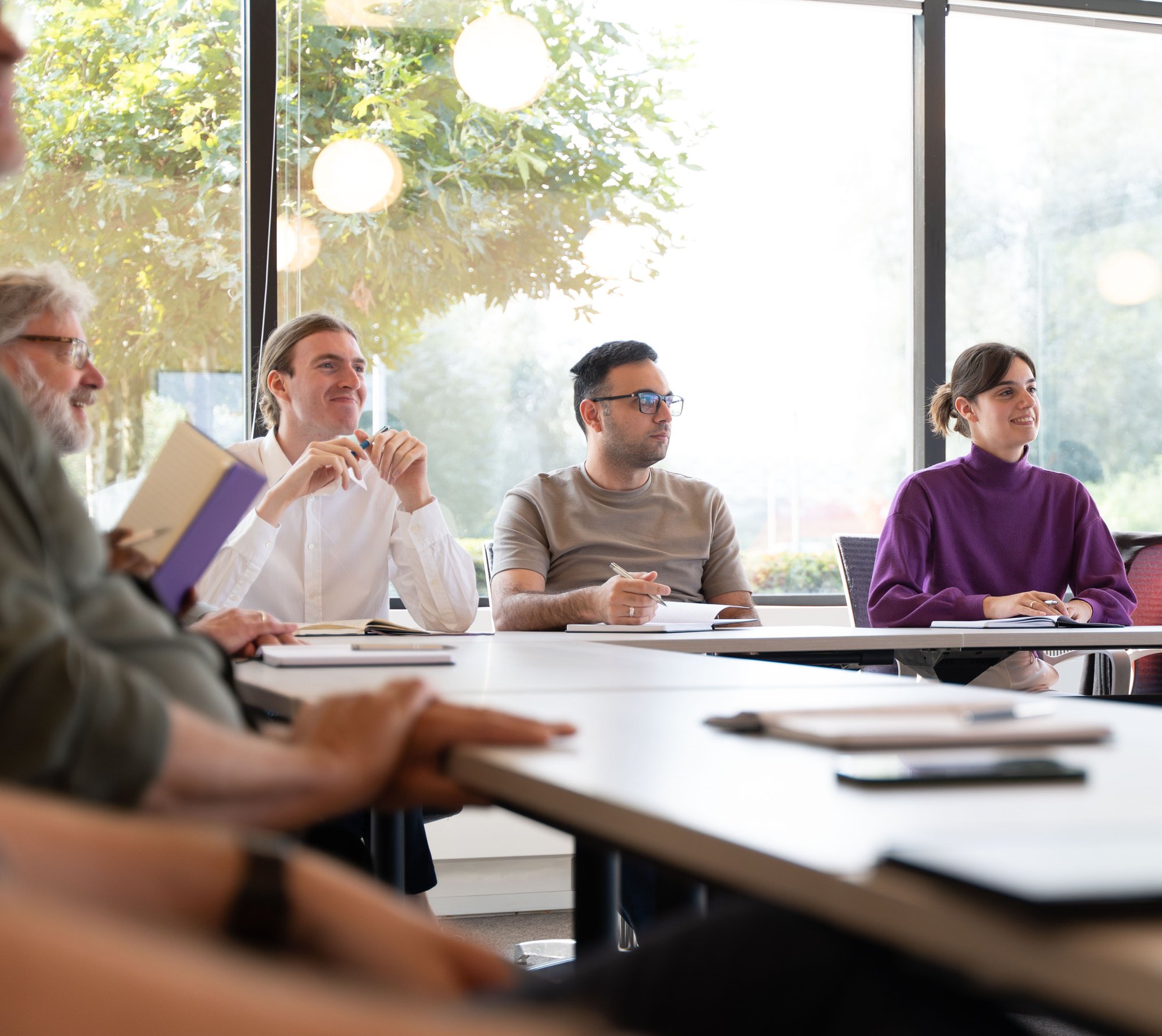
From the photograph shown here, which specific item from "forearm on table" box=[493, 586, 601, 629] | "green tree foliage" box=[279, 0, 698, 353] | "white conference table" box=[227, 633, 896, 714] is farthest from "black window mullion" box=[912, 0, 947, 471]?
"white conference table" box=[227, 633, 896, 714]

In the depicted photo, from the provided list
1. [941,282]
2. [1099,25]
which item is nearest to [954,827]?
[941,282]

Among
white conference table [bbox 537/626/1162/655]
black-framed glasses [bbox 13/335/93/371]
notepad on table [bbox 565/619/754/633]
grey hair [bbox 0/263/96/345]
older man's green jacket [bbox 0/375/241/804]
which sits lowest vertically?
white conference table [bbox 537/626/1162/655]

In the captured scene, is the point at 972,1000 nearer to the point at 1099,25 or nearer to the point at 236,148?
the point at 236,148

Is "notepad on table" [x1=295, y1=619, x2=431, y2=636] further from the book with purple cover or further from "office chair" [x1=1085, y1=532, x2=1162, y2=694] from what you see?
"office chair" [x1=1085, y1=532, x2=1162, y2=694]

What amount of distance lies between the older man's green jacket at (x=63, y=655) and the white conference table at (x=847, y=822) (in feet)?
0.83

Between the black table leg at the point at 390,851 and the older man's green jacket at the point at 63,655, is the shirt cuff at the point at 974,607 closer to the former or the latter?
the black table leg at the point at 390,851

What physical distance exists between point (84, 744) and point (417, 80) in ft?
13.1

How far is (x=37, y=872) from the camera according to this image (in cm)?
57

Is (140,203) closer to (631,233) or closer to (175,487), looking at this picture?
(631,233)

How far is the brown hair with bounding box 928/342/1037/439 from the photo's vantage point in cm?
363

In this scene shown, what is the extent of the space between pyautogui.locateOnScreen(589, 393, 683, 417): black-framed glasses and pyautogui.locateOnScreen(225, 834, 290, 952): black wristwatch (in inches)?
116

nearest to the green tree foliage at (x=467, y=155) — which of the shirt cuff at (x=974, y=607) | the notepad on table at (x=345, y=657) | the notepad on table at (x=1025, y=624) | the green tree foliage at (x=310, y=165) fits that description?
the green tree foliage at (x=310, y=165)

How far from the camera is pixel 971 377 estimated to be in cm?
369

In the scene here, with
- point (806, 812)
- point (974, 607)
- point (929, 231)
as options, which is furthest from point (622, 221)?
point (806, 812)
